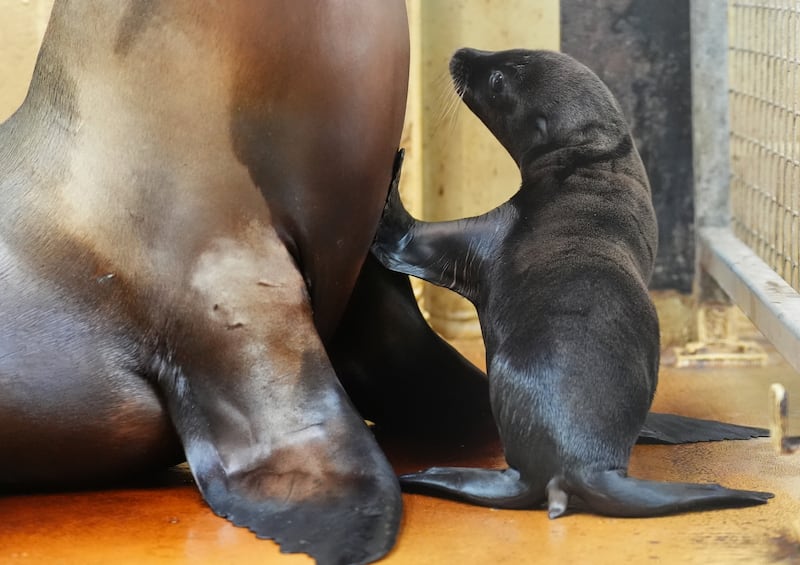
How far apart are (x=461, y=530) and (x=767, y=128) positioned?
1921 mm

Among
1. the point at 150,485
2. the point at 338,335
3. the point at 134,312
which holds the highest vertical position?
the point at 134,312

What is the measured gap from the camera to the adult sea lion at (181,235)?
2.33 metres

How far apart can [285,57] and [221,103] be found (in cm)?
14

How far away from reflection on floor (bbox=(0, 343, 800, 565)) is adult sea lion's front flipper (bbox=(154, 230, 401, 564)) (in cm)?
8

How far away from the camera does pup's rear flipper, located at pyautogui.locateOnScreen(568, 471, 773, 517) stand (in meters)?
2.16

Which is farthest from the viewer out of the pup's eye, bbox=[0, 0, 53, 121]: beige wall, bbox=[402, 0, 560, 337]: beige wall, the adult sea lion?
bbox=[402, 0, 560, 337]: beige wall

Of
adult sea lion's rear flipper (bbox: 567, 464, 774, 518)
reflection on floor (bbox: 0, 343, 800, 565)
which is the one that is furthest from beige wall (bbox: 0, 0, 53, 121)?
adult sea lion's rear flipper (bbox: 567, 464, 774, 518)

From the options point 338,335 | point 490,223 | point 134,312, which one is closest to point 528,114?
point 490,223

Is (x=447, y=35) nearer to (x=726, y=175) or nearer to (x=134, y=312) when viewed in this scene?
(x=726, y=175)

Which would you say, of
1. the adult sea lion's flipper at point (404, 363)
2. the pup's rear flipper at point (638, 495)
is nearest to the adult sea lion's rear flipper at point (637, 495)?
the pup's rear flipper at point (638, 495)

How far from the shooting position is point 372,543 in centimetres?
206

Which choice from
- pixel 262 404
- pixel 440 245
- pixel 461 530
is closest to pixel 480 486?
pixel 461 530

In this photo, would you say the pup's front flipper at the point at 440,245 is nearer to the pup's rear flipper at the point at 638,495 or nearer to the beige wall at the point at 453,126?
the pup's rear flipper at the point at 638,495

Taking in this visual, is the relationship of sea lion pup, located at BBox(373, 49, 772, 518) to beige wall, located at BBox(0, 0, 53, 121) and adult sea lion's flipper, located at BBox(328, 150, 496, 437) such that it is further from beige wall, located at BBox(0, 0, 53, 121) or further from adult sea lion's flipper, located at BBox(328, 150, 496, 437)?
beige wall, located at BBox(0, 0, 53, 121)
